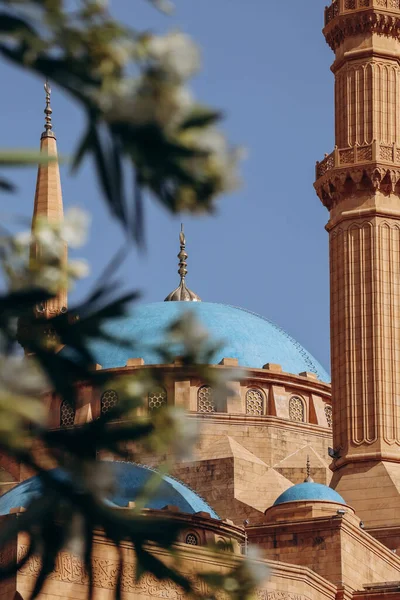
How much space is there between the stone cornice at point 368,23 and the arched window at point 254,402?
9371 mm

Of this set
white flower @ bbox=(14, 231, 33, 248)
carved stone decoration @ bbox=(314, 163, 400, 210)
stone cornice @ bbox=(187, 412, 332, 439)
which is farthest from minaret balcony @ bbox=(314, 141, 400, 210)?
white flower @ bbox=(14, 231, 33, 248)

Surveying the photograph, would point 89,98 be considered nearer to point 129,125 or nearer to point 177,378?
point 129,125

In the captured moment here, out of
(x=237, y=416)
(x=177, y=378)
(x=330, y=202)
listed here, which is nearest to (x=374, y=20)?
(x=330, y=202)

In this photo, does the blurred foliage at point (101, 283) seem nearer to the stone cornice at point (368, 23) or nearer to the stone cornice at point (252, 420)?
the stone cornice at point (368, 23)

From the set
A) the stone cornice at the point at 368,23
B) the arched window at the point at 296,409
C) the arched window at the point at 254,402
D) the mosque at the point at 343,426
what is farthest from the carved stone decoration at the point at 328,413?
the stone cornice at the point at 368,23

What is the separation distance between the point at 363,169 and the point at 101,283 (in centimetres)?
3248

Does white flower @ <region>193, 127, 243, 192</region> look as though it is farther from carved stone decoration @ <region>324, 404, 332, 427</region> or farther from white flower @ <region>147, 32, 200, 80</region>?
carved stone decoration @ <region>324, 404, 332, 427</region>

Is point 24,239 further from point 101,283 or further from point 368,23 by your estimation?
point 368,23

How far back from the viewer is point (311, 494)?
32375 millimetres

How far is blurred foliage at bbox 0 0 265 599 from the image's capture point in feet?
11.0

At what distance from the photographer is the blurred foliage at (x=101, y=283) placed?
3.36 meters

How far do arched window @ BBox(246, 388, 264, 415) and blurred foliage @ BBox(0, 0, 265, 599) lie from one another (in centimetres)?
3754

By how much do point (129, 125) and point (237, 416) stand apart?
3742 centimetres

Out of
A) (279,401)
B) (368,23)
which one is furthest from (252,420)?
(368,23)
